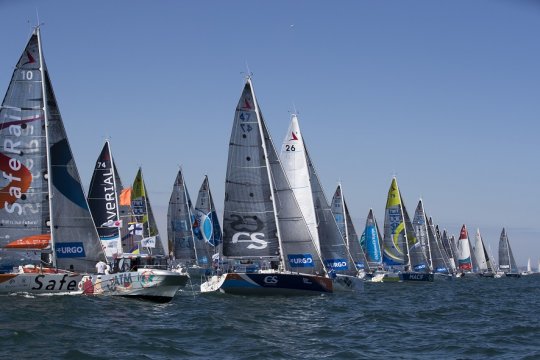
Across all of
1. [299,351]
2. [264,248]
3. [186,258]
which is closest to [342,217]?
[186,258]

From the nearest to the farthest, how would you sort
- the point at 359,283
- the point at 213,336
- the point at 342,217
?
the point at 213,336 → the point at 359,283 → the point at 342,217

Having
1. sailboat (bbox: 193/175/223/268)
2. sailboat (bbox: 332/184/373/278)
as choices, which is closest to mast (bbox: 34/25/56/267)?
sailboat (bbox: 332/184/373/278)

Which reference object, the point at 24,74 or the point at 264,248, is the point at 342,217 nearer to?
the point at 264,248

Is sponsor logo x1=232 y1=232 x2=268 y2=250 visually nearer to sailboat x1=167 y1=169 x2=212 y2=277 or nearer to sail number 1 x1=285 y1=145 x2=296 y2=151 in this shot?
sail number 1 x1=285 y1=145 x2=296 y2=151

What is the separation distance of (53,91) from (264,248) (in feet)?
42.1

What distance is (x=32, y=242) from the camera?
32906mm

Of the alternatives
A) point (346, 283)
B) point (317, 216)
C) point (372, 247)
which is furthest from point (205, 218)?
point (346, 283)

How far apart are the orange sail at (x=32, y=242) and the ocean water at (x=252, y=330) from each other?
2196 millimetres

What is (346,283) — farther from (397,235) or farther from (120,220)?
(397,235)

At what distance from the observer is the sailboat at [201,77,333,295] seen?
39.2 m

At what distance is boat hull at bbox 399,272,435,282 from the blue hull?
129ft

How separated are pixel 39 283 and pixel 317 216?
2254 cm

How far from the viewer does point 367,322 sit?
95.8 feet

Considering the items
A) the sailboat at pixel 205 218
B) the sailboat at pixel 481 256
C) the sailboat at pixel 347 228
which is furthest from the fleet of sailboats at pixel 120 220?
the sailboat at pixel 481 256
